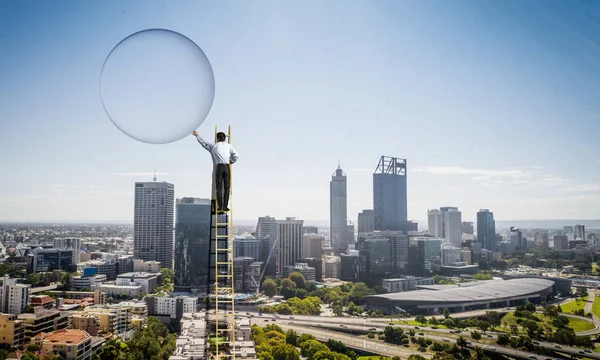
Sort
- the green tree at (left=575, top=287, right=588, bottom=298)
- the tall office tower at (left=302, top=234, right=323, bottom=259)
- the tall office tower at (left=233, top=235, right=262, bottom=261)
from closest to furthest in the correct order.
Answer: the green tree at (left=575, top=287, right=588, bottom=298)
the tall office tower at (left=233, top=235, right=262, bottom=261)
the tall office tower at (left=302, top=234, right=323, bottom=259)

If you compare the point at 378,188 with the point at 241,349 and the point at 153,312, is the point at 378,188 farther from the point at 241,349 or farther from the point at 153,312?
the point at 241,349

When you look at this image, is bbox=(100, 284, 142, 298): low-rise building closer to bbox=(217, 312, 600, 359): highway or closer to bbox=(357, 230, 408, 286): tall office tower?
bbox=(217, 312, 600, 359): highway

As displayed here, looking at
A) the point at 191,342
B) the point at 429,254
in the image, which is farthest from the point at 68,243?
the point at 191,342

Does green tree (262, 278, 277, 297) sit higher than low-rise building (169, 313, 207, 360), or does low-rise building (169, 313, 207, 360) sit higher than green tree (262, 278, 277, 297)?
low-rise building (169, 313, 207, 360)

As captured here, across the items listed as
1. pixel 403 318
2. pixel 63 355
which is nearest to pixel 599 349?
pixel 403 318

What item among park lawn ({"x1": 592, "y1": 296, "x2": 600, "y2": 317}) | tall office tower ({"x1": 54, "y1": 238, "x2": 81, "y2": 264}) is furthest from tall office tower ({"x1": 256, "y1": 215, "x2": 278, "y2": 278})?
park lawn ({"x1": 592, "y1": 296, "x2": 600, "y2": 317})

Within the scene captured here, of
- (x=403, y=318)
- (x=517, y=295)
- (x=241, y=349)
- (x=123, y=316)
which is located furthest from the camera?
(x=517, y=295)
